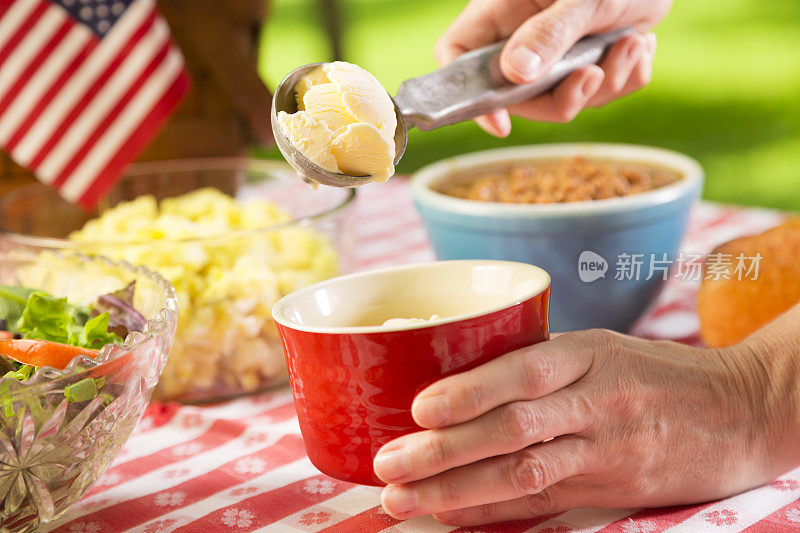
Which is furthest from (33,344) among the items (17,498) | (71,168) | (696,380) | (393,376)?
(71,168)

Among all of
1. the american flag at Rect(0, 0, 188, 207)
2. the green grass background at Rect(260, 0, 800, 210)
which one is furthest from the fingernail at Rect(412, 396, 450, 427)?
the green grass background at Rect(260, 0, 800, 210)

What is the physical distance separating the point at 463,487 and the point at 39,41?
3.89 ft

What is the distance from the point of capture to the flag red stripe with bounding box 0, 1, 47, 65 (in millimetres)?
1495

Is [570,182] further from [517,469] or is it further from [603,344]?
[517,469]

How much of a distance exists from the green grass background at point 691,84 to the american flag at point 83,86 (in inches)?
66.0

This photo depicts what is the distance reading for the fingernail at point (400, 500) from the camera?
687mm

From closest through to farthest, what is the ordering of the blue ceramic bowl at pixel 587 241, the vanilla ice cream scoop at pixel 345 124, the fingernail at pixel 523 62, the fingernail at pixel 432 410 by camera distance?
1. the fingernail at pixel 432 410
2. the vanilla ice cream scoop at pixel 345 124
3. the fingernail at pixel 523 62
4. the blue ceramic bowl at pixel 587 241

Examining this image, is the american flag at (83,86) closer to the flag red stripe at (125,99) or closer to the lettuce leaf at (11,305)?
the flag red stripe at (125,99)

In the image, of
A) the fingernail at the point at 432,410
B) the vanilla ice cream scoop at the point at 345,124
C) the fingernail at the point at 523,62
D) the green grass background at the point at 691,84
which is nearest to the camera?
the fingernail at the point at 432,410

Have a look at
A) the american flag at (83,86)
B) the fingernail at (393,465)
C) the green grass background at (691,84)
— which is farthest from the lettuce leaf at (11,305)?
the green grass background at (691,84)

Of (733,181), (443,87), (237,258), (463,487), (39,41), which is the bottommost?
(733,181)

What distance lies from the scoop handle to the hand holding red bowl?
0.25 meters

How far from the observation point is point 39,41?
59.3 inches

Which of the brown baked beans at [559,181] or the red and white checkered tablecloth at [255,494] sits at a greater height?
the brown baked beans at [559,181]
